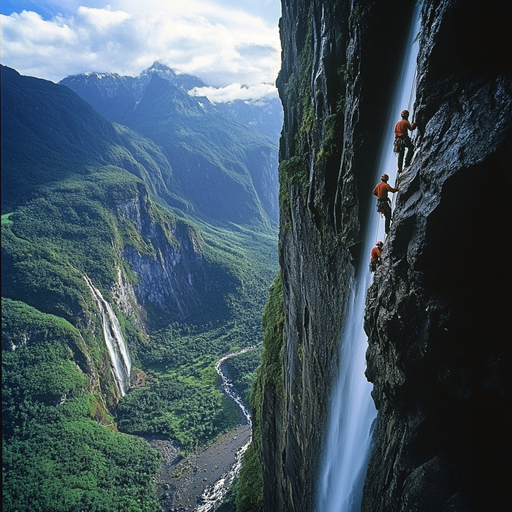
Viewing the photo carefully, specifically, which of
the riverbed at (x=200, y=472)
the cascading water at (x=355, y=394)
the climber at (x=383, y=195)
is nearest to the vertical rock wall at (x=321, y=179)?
the cascading water at (x=355, y=394)

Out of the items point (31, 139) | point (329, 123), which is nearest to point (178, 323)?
point (31, 139)

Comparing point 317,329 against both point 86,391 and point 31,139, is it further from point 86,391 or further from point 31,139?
point 31,139

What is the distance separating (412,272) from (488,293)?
1.41 meters

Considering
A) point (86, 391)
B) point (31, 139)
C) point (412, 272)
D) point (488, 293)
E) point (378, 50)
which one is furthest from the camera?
point (31, 139)

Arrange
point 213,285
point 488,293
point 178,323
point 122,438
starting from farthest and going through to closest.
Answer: point 213,285 → point 178,323 → point 122,438 → point 488,293

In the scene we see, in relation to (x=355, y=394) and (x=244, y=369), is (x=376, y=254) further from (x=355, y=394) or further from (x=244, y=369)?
(x=244, y=369)

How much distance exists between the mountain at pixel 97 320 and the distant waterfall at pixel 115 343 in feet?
1.45

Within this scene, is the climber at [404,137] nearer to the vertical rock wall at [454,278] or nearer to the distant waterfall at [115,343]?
the vertical rock wall at [454,278]

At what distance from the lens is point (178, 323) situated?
121m

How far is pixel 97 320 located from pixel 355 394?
291 feet

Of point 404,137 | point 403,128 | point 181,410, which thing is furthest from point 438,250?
point 181,410

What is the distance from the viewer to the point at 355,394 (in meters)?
13.2

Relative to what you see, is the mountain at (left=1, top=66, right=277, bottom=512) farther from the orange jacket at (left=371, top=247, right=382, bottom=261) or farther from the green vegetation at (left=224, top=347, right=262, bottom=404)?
the orange jacket at (left=371, top=247, right=382, bottom=261)

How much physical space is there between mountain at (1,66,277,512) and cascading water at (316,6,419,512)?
50.1 meters
